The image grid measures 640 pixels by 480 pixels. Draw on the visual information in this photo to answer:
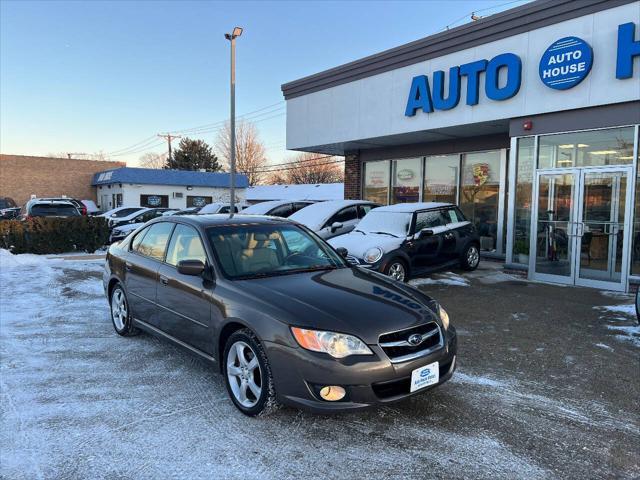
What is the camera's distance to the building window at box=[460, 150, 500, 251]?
12.7m

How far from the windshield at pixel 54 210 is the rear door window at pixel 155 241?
11.2 metres

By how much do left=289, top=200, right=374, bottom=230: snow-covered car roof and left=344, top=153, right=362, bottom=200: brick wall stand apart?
4092mm

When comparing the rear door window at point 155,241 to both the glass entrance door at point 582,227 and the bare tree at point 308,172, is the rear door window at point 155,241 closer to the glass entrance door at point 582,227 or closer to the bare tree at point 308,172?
the glass entrance door at point 582,227

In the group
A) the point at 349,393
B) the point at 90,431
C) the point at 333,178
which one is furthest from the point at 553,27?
the point at 333,178

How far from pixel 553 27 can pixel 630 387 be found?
755 centimetres

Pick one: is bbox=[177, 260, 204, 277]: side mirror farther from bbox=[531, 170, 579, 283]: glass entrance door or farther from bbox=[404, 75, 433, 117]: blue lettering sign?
bbox=[404, 75, 433, 117]: blue lettering sign

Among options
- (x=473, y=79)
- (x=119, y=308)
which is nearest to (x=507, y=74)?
(x=473, y=79)

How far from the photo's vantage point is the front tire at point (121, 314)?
547 centimetres

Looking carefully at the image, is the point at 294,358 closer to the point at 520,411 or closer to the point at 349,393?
the point at 349,393

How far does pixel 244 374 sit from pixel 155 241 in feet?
7.01

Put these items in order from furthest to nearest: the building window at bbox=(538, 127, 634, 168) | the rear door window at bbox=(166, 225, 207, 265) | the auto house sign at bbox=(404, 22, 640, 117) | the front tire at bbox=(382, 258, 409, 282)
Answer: the building window at bbox=(538, 127, 634, 168) < the front tire at bbox=(382, 258, 409, 282) < the auto house sign at bbox=(404, 22, 640, 117) < the rear door window at bbox=(166, 225, 207, 265)

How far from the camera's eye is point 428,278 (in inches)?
384

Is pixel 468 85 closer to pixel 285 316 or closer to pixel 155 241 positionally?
pixel 155 241

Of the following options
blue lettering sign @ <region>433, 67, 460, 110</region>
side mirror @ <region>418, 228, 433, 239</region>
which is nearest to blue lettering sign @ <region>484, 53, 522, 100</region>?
blue lettering sign @ <region>433, 67, 460, 110</region>
